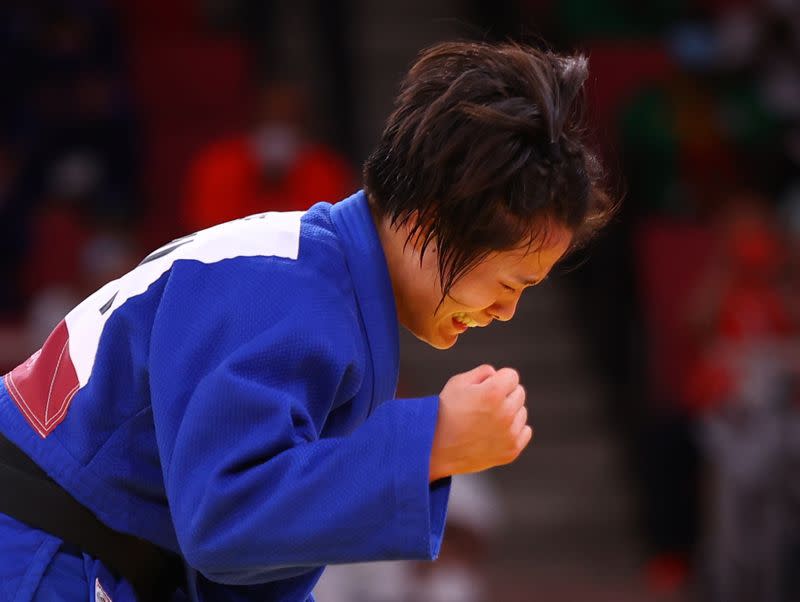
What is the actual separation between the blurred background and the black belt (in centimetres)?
268

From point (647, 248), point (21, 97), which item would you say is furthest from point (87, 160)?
point (647, 248)

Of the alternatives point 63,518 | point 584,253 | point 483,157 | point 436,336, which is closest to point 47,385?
point 63,518

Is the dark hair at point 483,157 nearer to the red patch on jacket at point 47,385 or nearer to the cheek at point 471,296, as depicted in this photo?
the cheek at point 471,296

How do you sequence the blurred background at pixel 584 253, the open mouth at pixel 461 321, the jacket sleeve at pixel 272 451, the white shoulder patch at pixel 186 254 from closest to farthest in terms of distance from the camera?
the jacket sleeve at pixel 272 451
the white shoulder patch at pixel 186 254
the open mouth at pixel 461 321
the blurred background at pixel 584 253

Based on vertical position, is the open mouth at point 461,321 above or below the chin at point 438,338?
above

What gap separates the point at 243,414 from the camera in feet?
4.30

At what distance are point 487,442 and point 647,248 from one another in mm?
4238

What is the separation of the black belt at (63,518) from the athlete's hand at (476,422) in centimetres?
40

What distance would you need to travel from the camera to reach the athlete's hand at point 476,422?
136 centimetres

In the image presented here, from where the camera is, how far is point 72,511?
1.48 m

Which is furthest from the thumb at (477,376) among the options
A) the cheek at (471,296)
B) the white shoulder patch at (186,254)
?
the white shoulder patch at (186,254)

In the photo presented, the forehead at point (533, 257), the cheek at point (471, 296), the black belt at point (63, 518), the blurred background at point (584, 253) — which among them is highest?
the forehead at point (533, 257)

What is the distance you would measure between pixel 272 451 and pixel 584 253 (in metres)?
3.96

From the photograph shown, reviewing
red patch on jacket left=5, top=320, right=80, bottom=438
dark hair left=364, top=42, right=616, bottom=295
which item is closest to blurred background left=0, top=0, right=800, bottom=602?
red patch on jacket left=5, top=320, right=80, bottom=438
